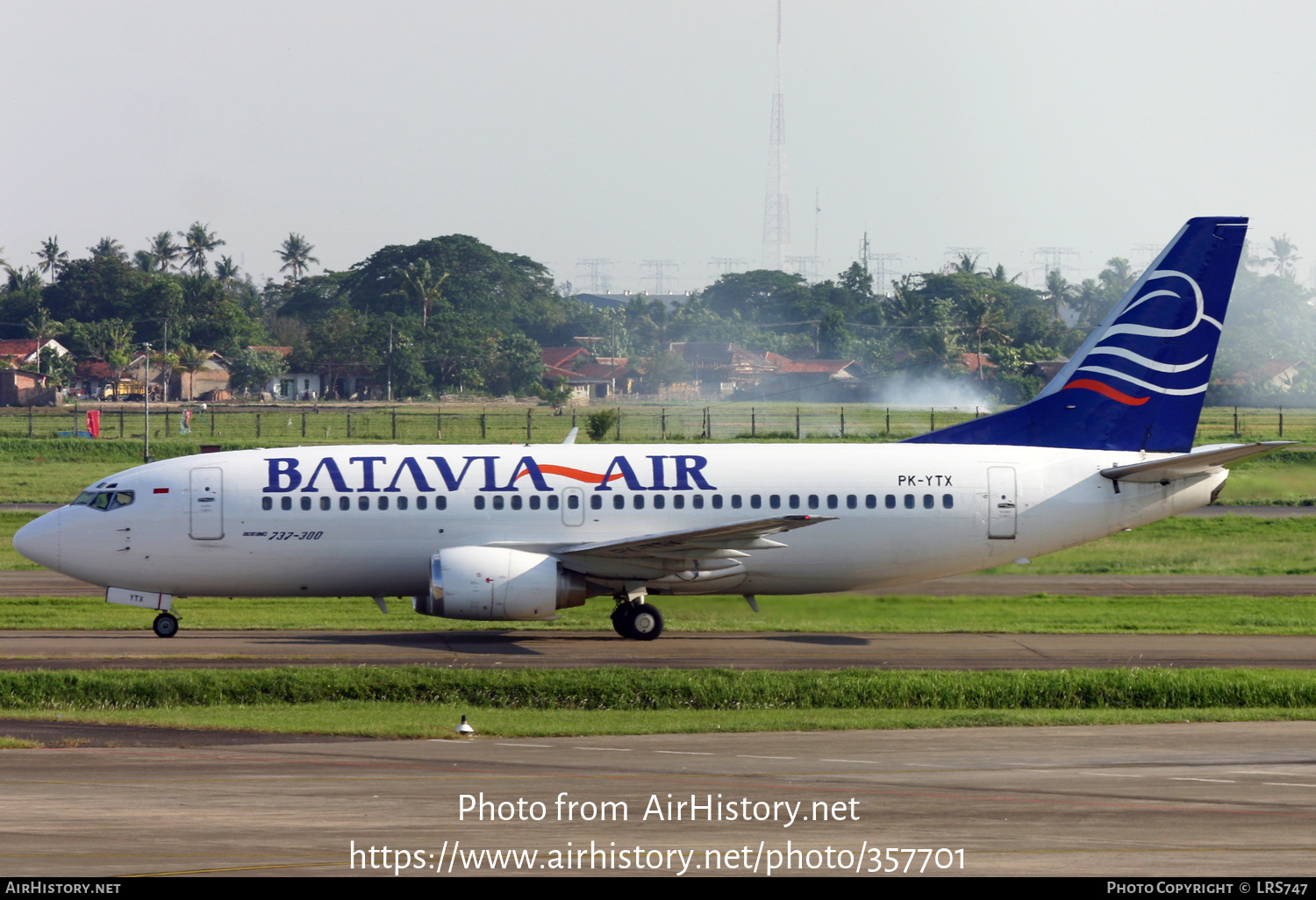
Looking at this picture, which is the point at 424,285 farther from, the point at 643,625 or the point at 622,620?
the point at 643,625

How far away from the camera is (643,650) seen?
92.4 feet

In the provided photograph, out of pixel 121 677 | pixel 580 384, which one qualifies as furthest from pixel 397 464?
pixel 580 384

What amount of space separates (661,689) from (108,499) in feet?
44.8

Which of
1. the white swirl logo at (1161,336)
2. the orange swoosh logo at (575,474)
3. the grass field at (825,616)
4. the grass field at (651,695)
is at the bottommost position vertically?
the grass field at (825,616)

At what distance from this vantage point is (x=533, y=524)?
29562mm

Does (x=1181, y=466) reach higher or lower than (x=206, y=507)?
higher

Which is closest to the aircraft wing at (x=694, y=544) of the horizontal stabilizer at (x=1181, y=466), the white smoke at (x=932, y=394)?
the horizontal stabilizer at (x=1181, y=466)

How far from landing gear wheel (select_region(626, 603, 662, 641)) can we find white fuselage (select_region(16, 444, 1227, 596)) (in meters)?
0.64

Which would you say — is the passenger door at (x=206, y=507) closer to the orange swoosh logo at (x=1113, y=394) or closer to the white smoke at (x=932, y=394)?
the orange swoosh logo at (x=1113, y=394)

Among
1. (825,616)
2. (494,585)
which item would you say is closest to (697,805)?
(494,585)

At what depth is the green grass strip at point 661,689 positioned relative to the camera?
23.3 metres

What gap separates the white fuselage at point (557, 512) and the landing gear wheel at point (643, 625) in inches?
25.1

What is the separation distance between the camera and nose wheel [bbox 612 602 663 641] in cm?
2945

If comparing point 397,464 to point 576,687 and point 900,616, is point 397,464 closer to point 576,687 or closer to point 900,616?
point 576,687
